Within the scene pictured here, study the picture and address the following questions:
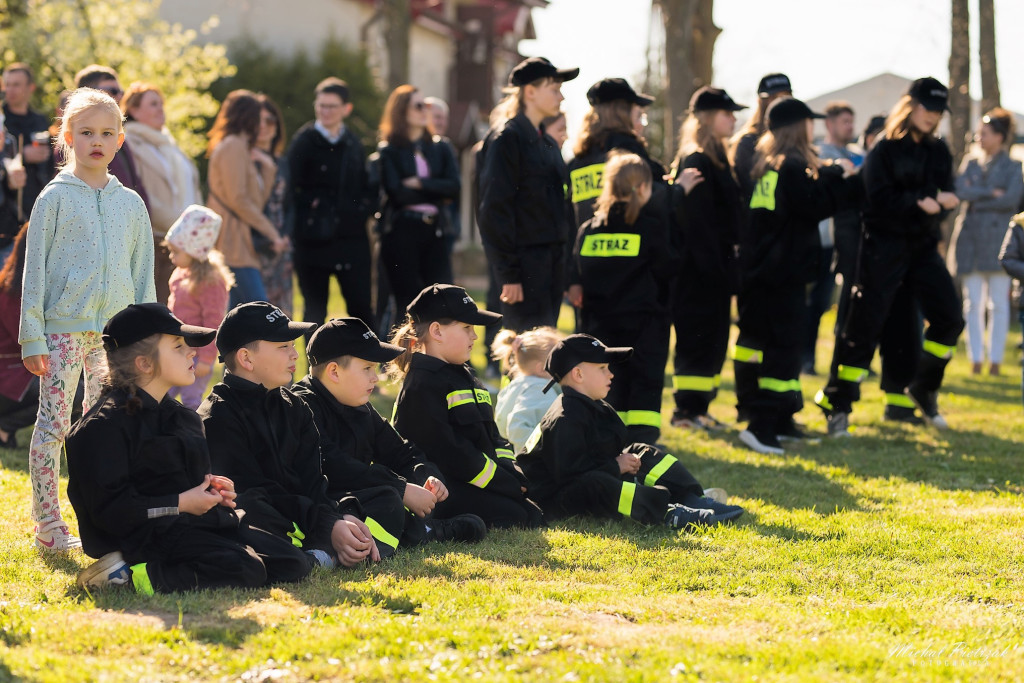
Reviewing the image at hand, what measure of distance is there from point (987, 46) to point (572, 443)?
13.9 m

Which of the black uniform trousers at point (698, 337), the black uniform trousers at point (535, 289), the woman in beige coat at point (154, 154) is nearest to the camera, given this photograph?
the black uniform trousers at point (535, 289)

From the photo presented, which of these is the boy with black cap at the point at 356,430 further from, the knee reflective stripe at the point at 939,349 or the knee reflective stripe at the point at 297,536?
the knee reflective stripe at the point at 939,349

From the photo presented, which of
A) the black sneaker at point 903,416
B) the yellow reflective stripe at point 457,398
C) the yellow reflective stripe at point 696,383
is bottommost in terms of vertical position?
the black sneaker at point 903,416

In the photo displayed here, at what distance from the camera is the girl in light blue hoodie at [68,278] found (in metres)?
5.71

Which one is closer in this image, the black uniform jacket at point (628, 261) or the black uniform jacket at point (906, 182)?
the black uniform jacket at point (628, 261)

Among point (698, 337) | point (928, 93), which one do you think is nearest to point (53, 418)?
point (698, 337)

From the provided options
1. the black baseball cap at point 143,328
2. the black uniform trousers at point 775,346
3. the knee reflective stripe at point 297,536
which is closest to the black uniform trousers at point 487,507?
the knee reflective stripe at point 297,536

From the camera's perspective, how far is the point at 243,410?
5.52m

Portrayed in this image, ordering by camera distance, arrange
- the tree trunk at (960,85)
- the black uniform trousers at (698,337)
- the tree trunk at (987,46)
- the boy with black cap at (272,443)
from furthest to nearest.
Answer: the tree trunk at (987,46), the tree trunk at (960,85), the black uniform trousers at (698,337), the boy with black cap at (272,443)

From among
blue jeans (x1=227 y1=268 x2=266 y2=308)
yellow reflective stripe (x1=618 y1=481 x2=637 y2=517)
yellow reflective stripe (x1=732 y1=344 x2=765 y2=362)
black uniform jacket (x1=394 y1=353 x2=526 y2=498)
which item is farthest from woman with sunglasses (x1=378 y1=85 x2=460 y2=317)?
yellow reflective stripe (x1=618 y1=481 x2=637 y2=517)

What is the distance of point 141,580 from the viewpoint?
4.97 m

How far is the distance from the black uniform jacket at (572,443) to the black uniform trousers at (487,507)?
0.27 metres

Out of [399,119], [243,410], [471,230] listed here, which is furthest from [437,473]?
[471,230]

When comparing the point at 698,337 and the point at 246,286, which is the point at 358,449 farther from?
the point at 698,337
